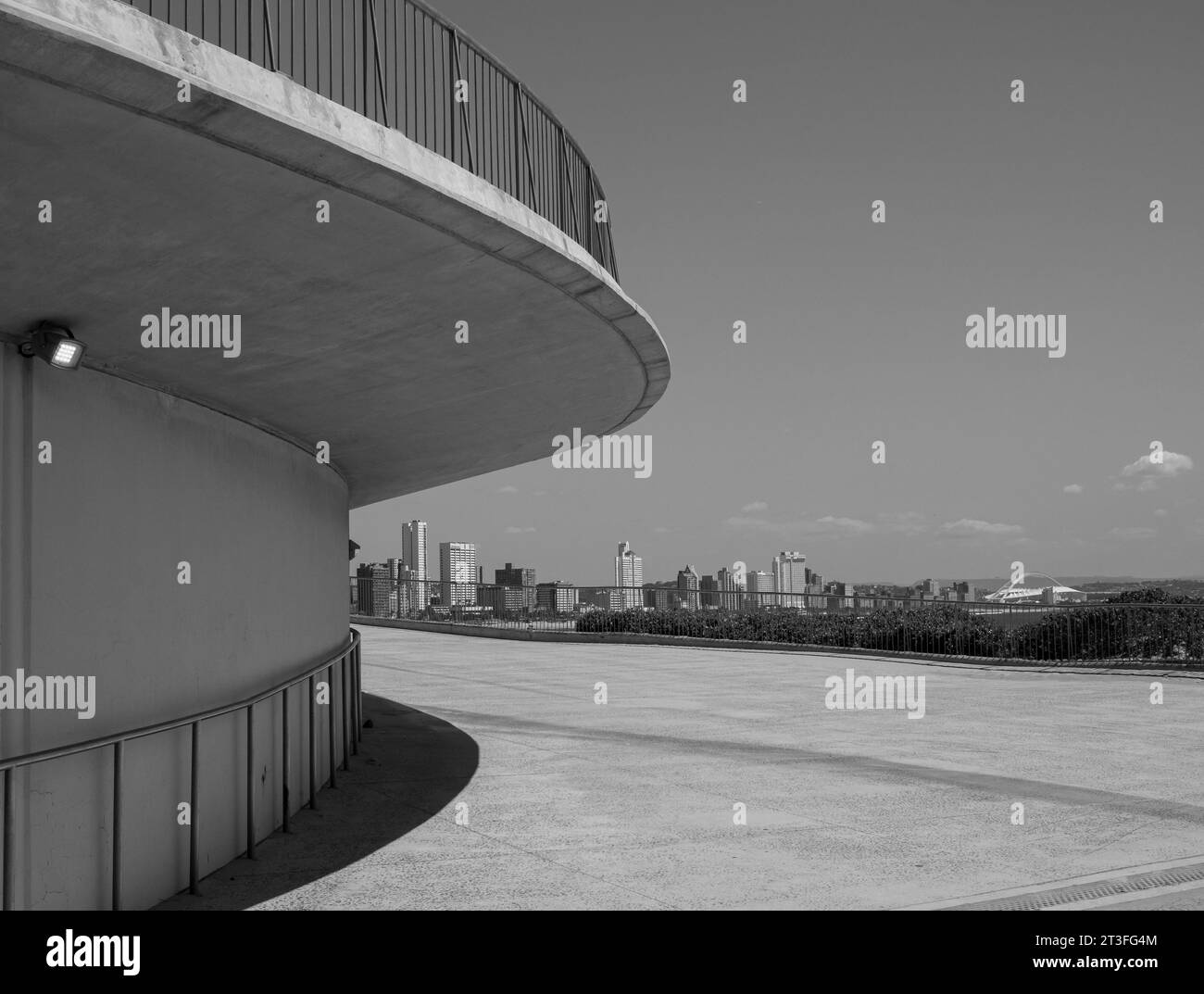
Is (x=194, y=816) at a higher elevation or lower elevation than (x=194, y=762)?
lower

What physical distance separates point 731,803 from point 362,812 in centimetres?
316

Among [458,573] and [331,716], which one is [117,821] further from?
[458,573]

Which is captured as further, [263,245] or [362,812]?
[362,812]

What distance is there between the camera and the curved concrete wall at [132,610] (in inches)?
243

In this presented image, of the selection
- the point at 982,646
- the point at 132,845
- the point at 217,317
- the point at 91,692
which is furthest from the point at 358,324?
the point at 982,646

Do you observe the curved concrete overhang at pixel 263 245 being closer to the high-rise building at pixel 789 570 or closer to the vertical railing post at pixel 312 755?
the vertical railing post at pixel 312 755

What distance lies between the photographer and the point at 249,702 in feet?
25.9

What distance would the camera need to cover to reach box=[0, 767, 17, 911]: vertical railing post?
220 inches

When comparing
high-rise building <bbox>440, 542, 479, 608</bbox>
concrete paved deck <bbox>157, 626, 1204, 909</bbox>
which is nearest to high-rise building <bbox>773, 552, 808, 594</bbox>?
high-rise building <bbox>440, 542, 479, 608</bbox>

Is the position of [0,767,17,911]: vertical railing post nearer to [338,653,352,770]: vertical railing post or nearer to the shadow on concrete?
the shadow on concrete

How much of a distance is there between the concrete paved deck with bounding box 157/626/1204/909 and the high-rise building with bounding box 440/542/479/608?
1804cm

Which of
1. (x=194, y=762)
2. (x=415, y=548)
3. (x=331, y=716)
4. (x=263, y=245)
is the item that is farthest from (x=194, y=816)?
(x=415, y=548)

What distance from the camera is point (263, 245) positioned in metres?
5.67
